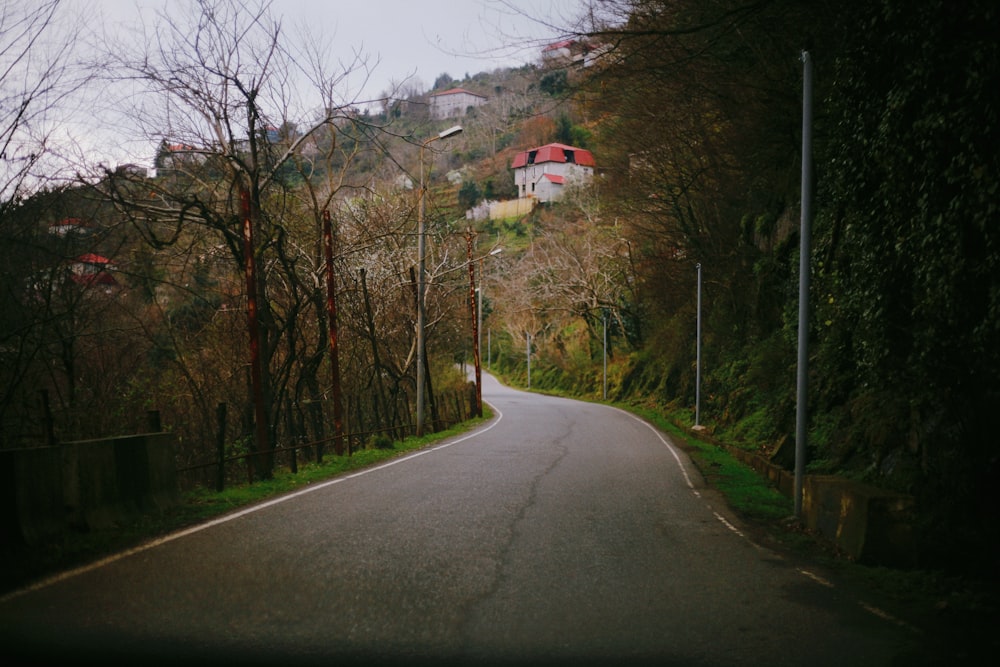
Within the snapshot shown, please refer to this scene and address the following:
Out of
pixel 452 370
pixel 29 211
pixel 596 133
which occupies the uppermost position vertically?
pixel 596 133

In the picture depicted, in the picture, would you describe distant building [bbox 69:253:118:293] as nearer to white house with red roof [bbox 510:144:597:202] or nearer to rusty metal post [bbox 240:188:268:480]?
rusty metal post [bbox 240:188:268:480]

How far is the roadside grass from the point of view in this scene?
662 centimetres

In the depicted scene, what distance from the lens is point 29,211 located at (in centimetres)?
1174

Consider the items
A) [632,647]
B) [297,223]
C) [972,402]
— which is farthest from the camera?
[297,223]

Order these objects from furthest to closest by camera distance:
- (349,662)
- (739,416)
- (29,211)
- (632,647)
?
(739,416) < (29,211) < (632,647) < (349,662)

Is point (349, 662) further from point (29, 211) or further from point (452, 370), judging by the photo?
point (452, 370)

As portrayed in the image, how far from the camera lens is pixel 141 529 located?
8492 mm

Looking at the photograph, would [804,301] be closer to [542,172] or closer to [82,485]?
[82,485]

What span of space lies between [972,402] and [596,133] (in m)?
26.4

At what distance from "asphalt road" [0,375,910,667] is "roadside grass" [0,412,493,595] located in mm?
341

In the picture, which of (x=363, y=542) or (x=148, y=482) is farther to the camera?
(x=148, y=482)

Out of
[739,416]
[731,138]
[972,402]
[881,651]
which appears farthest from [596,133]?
[881,651]

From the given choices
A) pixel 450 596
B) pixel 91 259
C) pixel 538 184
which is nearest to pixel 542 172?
pixel 538 184

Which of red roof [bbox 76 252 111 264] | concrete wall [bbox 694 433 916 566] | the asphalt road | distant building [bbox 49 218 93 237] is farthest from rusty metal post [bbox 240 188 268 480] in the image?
concrete wall [bbox 694 433 916 566]
